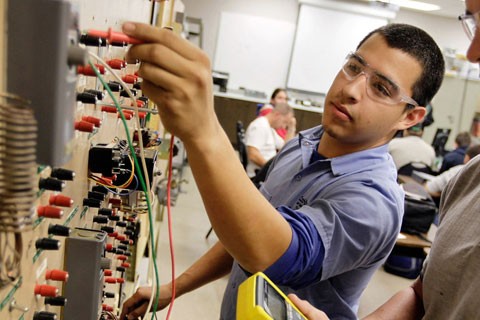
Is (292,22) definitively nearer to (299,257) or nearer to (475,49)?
(475,49)

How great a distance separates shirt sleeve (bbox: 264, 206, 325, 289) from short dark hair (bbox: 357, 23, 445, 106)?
0.52 m

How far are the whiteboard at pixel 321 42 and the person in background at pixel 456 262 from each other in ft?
28.9

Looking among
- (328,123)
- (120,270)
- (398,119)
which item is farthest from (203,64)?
(120,270)

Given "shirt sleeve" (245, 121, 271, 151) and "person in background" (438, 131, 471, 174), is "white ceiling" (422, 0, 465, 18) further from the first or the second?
"shirt sleeve" (245, 121, 271, 151)

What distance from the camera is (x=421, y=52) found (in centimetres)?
120

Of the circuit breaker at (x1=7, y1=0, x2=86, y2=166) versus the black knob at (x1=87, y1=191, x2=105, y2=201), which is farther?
the black knob at (x1=87, y1=191, x2=105, y2=201)

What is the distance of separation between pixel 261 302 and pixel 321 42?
31.3ft

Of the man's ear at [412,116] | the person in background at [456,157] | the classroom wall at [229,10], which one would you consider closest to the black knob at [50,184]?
the man's ear at [412,116]

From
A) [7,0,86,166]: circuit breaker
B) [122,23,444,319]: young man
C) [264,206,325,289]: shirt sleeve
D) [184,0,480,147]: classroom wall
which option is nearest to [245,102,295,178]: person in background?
[122,23,444,319]: young man

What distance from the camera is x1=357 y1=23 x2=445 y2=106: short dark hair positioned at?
3.91ft

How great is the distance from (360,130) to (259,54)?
29.7ft

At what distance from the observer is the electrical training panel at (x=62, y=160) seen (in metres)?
0.52

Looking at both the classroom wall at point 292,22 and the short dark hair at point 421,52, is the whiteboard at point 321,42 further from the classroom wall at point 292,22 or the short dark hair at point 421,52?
the short dark hair at point 421,52

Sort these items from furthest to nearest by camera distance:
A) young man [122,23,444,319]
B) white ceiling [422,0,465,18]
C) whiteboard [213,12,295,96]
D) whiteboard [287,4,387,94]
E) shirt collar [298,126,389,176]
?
whiteboard [213,12,295,96], whiteboard [287,4,387,94], white ceiling [422,0,465,18], shirt collar [298,126,389,176], young man [122,23,444,319]
